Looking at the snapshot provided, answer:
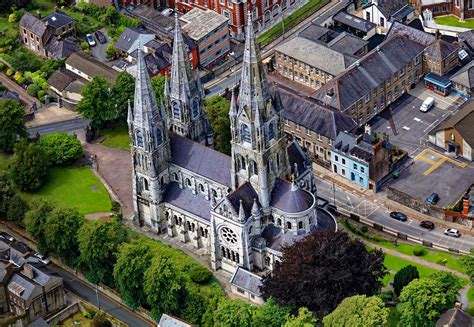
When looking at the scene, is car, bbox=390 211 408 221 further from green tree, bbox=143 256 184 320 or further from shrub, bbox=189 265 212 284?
green tree, bbox=143 256 184 320

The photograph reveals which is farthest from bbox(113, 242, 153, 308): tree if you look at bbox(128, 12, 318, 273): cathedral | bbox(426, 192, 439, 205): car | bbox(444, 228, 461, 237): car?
bbox(444, 228, 461, 237): car

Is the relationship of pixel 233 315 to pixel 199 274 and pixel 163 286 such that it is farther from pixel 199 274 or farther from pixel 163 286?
pixel 199 274

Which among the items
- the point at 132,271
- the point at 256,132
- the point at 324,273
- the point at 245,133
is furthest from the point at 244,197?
the point at 132,271

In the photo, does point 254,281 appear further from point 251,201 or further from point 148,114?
point 148,114

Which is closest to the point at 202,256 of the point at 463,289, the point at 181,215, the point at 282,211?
the point at 181,215

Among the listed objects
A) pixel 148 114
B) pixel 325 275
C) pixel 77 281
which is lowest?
pixel 77 281

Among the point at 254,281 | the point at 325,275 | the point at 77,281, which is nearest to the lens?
the point at 325,275
